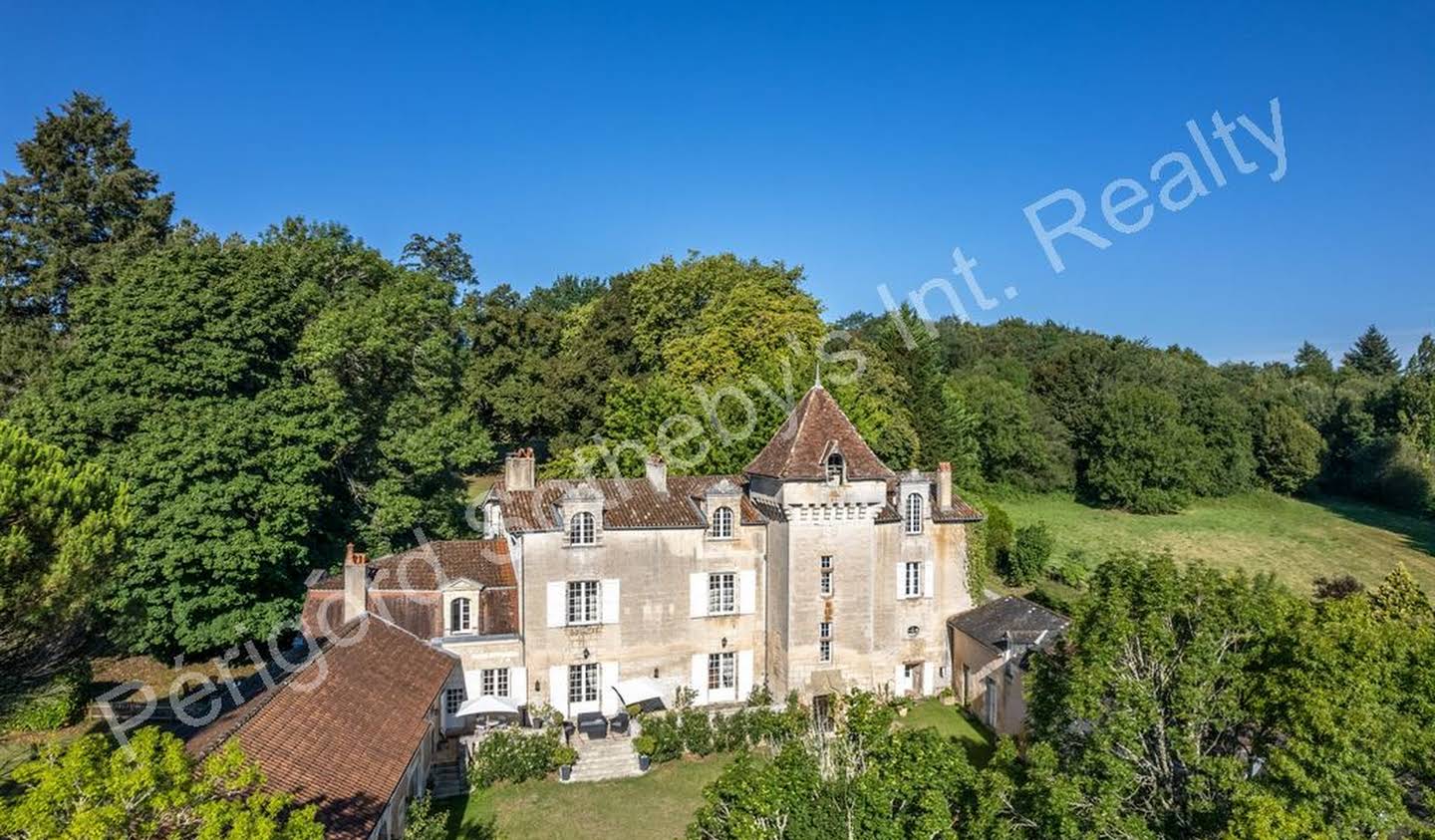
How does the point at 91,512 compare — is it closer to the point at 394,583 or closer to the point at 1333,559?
the point at 394,583

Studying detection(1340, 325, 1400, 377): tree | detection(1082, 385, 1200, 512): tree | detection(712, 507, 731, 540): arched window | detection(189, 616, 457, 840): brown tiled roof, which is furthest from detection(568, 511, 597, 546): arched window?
detection(1340, 325, 1400, 377): tree

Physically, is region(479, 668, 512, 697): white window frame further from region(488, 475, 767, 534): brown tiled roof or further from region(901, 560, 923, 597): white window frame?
region(901, 560, 923, 597): white window frame

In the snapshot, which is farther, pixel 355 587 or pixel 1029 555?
Result: pixel 1029 555

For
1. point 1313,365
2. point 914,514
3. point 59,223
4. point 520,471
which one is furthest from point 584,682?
point 1313,365

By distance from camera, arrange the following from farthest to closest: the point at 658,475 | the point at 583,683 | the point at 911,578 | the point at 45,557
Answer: the point at 911,578
the point at 658,475
the point at 583,683
the point at 45,557

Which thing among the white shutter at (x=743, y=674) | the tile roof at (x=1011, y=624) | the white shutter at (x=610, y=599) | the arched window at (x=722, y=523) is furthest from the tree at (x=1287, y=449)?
the white shutter at (x=610, y=599)

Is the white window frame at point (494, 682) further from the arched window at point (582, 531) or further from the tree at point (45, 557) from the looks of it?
the tree at point (45, 557)

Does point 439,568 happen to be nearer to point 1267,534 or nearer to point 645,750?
point 645,750

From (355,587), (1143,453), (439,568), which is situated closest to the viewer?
(355,587)
